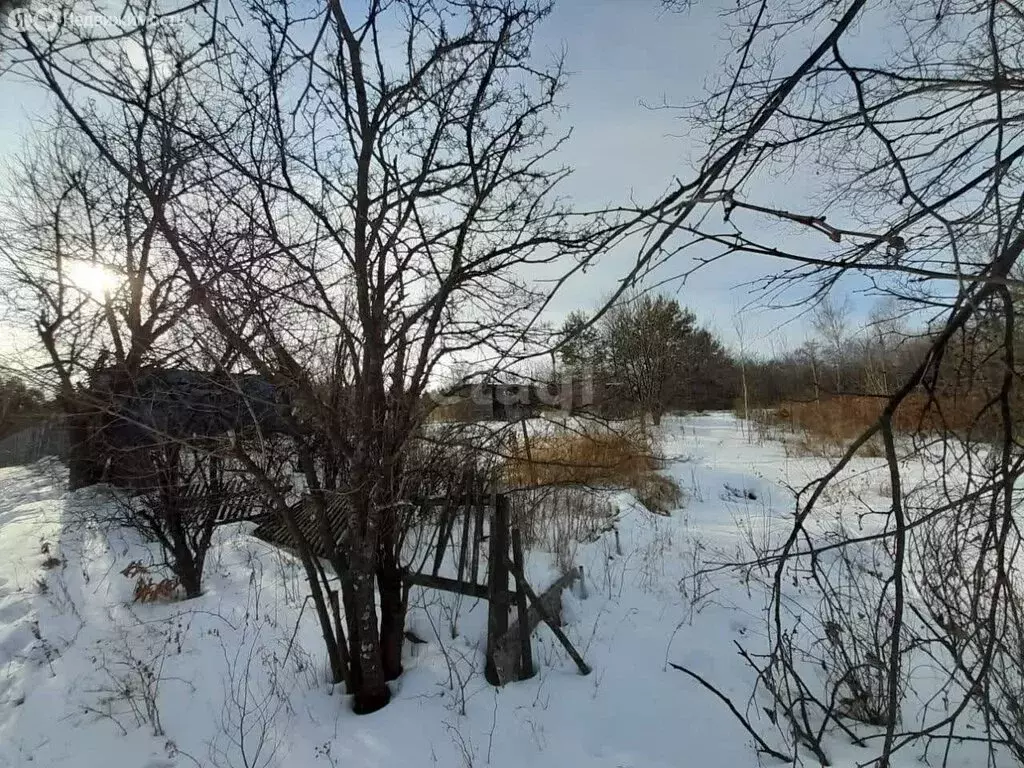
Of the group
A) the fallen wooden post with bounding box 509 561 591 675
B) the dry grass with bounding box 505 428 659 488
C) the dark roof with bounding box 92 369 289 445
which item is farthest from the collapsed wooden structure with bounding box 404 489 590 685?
the dark roof with bounding box 92 369 289 445

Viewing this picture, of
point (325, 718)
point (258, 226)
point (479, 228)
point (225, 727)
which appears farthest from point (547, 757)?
point (258, 226)

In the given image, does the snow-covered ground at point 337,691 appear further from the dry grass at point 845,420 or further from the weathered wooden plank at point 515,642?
the dry grass at point 845,420

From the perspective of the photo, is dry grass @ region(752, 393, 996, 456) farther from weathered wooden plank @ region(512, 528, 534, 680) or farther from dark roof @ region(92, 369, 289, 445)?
dark roof @ region(92, 369, 289, 445)

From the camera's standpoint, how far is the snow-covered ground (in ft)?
8.64

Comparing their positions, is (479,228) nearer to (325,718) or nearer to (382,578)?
(382,578)

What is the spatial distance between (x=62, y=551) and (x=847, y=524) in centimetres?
929

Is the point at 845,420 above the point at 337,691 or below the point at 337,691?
above

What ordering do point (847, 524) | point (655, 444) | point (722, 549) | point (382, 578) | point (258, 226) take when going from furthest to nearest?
point (655, 444) → point (847, 524) → point (722, 549) → point (382, 578) → point (258, 226)

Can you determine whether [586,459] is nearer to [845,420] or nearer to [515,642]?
[515,642]

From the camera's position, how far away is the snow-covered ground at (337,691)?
263cm

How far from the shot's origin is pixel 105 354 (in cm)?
272

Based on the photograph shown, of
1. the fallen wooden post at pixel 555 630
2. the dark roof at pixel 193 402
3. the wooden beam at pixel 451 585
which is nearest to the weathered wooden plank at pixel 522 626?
the fallen wooden post at pixel 555 630

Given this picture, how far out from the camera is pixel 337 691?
302cm

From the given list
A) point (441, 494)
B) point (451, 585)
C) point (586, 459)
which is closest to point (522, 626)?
point (451, 585)
